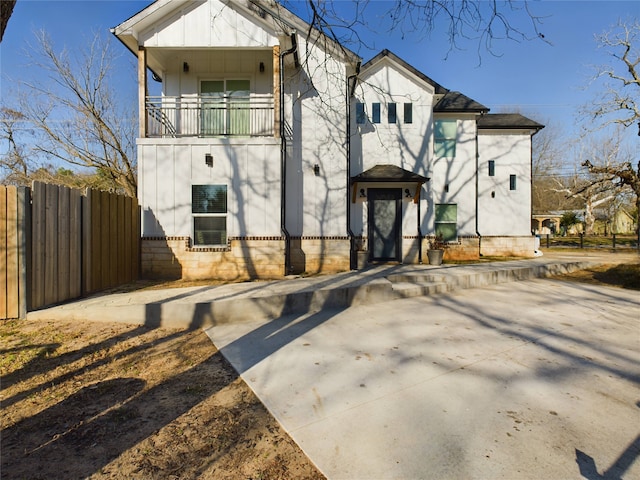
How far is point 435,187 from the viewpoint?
1327 centimetres

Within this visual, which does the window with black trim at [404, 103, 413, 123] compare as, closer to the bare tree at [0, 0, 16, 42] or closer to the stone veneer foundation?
the stone veneer foundation

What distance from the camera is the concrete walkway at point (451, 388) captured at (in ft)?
7.08

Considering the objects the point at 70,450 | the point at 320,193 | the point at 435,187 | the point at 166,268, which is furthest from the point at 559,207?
the point at 70,450

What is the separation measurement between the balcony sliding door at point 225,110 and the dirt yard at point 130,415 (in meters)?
6.84

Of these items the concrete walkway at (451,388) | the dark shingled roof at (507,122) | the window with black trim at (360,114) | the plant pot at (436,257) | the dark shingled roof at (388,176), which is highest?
the dark shingled roof at (507,122)

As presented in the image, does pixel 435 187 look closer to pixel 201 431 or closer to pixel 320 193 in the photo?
pixel 320 193

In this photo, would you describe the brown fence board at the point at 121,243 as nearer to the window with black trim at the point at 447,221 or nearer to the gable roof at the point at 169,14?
the gable roof at the point at 169,14

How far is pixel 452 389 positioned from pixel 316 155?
783cm

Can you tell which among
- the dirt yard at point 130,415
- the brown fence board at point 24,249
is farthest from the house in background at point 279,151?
the dirt yard at point 130,415

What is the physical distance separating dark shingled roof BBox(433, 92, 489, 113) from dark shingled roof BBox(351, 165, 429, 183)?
12.1 ft

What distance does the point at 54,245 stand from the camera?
551 centimetres

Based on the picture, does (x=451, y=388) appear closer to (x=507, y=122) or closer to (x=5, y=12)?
(x=5, y=12)

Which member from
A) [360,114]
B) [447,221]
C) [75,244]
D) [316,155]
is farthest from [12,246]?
[447,221]

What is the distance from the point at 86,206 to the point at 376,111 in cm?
977
